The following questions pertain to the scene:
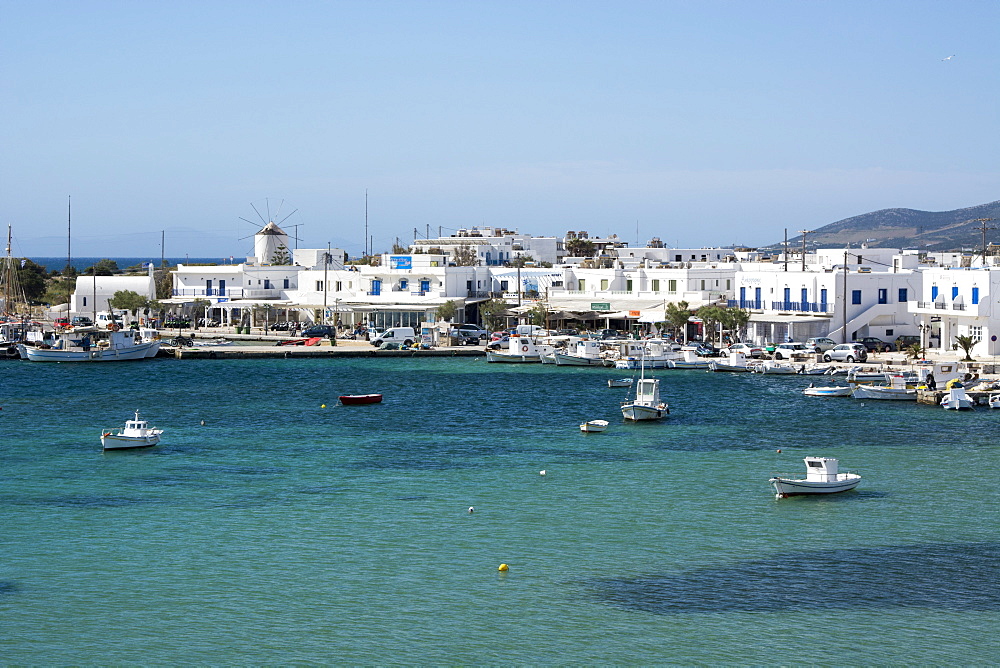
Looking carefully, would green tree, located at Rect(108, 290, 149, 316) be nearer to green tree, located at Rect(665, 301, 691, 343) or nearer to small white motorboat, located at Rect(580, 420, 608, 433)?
green tree, located at Rect(665, 301, 691, 343)

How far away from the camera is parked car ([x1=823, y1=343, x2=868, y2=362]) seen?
6900 cm

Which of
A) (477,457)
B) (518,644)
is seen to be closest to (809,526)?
(518,644)

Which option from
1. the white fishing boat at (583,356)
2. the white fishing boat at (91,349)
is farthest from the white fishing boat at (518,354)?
the white fishing boat at (91,349)

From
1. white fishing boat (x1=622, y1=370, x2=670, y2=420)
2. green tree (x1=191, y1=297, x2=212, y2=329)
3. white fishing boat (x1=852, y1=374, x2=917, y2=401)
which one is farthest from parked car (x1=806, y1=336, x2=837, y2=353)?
green tree (x1=191, y1=297, x2=212, y2=329)

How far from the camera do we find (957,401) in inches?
2114

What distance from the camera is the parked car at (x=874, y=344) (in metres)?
73.5

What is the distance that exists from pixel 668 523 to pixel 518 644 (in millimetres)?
9839

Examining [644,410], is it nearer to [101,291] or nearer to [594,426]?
[594,426]

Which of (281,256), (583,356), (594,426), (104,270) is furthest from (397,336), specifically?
(104,270)

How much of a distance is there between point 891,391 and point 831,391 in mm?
2927

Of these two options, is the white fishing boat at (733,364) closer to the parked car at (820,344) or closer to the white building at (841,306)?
the parked car at (820,344)

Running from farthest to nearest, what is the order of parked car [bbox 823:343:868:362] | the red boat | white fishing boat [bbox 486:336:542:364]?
white fishing boat [bbox 486:336:542:364]
parked car [bbox 823:343:868:362]
the red boat

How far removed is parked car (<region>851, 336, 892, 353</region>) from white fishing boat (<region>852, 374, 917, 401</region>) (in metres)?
14.7

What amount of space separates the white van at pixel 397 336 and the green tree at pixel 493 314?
22.4ft
